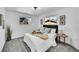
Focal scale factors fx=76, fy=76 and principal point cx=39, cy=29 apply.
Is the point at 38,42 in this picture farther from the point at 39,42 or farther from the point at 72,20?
the point at 72,20

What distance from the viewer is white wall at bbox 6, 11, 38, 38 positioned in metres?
1.68

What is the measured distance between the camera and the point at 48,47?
1.77m

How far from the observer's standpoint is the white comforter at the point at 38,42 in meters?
1.67

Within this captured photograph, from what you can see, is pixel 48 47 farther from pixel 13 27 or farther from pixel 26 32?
pixel 13 27

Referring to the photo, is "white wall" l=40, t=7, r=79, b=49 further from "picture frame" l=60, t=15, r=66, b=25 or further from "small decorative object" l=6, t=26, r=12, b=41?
"small decorative object" l=6, t=26, r=12, b=41

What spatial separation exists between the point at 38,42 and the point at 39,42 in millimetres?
25

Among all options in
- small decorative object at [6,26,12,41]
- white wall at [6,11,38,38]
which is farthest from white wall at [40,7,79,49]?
small decorative object at [6,26,12,41]

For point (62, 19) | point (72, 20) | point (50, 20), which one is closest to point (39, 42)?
point (50, 20)

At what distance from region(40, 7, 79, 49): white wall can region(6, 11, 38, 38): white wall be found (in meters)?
0.28

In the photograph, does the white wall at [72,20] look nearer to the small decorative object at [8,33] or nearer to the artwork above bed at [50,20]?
the artwork above bed at [50,20]

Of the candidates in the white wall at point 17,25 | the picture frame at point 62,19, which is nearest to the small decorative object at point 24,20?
the white wall at point 17,25

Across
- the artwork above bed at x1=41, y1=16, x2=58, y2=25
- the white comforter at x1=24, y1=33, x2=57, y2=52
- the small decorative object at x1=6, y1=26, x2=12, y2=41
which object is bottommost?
the white comforter at x1=24, y1=33, x2=57, y2=52

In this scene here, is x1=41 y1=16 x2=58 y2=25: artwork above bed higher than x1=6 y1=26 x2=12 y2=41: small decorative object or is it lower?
higher
